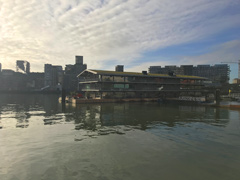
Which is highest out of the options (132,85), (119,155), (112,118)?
(132,85)

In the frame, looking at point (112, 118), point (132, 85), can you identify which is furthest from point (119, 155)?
point (132, 85)

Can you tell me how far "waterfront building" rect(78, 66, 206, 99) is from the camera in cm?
6506

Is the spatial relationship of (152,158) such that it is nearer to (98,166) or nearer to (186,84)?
(98,166)

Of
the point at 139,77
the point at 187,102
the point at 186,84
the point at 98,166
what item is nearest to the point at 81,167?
the point at 98,166

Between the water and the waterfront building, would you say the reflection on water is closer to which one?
the water

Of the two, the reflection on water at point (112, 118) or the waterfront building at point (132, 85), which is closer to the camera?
the reflection on water at point (112, 118)

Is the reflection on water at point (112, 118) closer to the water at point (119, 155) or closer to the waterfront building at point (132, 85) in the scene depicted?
the water at point (119, 155)

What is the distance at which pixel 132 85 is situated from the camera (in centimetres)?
7175

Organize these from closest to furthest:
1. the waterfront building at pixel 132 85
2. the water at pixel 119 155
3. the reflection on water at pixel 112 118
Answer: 1. the water at pixel 119 155
2. the reflection on water at pixel 112 118
3. the waterfront building at pixel 132 85

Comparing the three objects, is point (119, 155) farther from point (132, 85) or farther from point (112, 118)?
point (132, 85)

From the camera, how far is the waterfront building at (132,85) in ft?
213

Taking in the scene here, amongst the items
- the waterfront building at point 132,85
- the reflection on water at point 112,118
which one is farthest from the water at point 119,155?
the waterfront building at point 132,85

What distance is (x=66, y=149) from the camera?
14.7 m

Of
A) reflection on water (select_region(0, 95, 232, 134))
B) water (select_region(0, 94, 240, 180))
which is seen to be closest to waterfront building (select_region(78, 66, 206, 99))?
reflection on water (select_region(0, 95, 232, 134))
